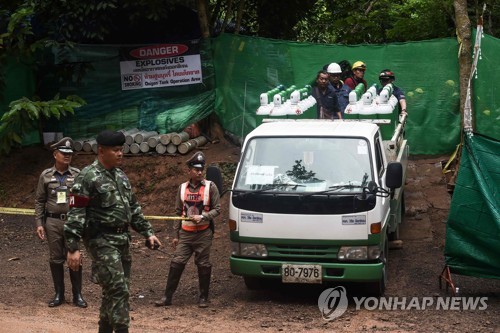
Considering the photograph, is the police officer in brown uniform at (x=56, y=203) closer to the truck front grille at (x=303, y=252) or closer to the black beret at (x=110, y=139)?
the truck front grille at (x=303, y=252)

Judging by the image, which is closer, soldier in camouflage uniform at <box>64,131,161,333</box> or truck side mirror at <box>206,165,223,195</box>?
soldier in camouflage uniform at <box>64,131,161,333</box>

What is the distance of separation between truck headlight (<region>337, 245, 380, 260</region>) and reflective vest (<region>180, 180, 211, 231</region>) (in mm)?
1559

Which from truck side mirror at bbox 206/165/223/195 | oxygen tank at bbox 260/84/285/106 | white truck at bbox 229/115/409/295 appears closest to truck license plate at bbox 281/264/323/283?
white truck at bbox 229/115/409/295

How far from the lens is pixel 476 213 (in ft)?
30.8

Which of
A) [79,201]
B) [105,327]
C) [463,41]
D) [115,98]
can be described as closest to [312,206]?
[105,327]

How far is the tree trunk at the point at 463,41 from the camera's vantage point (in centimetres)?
1477

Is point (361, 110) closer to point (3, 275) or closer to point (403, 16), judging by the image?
point (3, 275)

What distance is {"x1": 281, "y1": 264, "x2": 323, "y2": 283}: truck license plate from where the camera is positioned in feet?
30.8

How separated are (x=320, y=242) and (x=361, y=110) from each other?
2674 millimetres

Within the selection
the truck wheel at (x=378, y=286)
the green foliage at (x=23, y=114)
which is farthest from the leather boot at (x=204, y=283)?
the green foliage at (x=23, y=114)

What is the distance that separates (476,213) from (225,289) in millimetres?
3224

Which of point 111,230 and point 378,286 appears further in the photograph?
point 378,286

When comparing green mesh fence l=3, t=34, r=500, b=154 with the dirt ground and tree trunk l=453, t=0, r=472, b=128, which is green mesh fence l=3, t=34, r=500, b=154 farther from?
the dirt ground

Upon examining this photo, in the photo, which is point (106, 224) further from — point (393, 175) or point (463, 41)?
point (463, 41)
